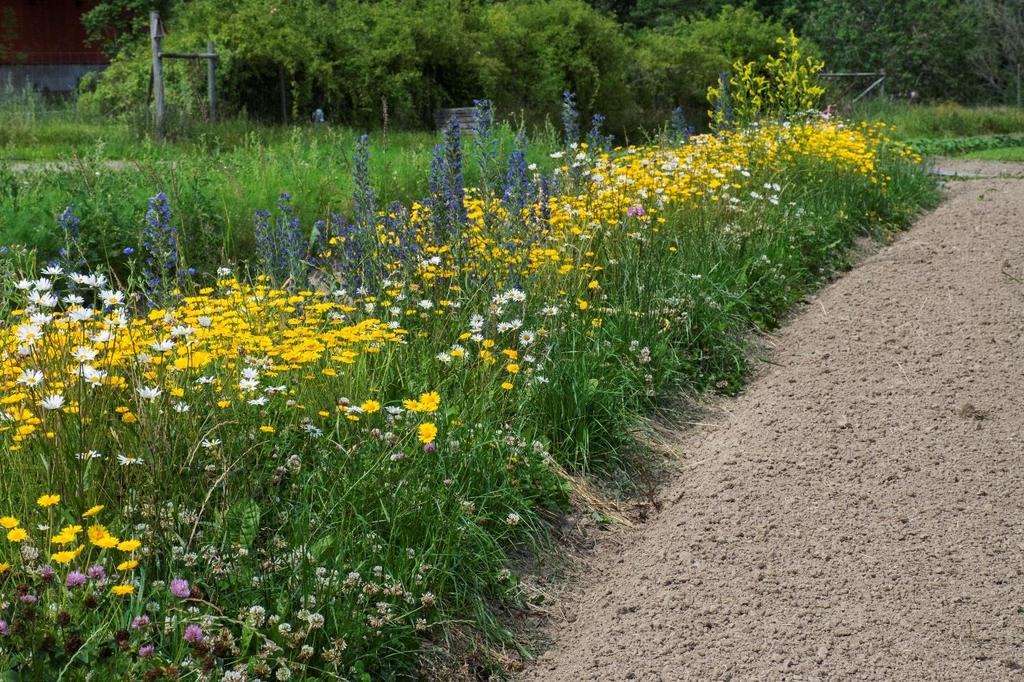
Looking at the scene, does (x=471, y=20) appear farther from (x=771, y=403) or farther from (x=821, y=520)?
(x=821, y=520)

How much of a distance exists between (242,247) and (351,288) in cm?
296

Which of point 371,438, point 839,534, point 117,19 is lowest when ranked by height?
point 839,534

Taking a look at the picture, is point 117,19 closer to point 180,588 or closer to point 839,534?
point 839,534

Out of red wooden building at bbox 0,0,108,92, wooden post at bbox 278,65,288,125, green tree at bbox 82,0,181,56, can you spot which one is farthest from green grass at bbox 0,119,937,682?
red wooden building at bbox 0,0,108,92

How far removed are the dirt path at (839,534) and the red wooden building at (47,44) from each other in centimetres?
2551

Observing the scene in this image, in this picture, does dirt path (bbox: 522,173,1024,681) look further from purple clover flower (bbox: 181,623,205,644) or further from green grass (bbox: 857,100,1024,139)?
green grass (bbox: 857,100,1024,139)

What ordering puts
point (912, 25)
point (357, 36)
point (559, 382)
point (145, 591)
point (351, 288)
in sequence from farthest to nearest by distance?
1. point (912, 25)
2. point (357, 36)
3. point (351, 288)
4. point (559, 382)
5. point (145, 591)

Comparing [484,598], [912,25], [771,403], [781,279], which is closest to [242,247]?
[781,279]

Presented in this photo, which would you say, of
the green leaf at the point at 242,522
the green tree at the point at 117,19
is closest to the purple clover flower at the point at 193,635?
the green leaf at the point at 242,522

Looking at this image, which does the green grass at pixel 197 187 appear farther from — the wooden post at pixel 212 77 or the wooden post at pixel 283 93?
the wooden post at pixel 283 93

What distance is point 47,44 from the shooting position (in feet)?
91.8

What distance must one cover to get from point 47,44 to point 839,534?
93.4 feet

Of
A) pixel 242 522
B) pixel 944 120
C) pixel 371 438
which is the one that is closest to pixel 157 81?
pixel 371 438

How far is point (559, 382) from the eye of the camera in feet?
14.6
